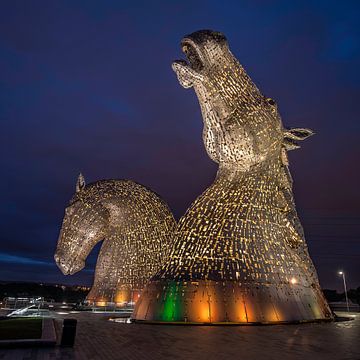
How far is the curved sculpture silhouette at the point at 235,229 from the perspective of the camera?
37.9 feet

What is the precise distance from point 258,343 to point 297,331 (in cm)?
260

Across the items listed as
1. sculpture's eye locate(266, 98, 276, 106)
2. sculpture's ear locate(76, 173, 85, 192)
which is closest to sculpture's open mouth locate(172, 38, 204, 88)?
sculpture's eye locate(266, 98, 276, 106)

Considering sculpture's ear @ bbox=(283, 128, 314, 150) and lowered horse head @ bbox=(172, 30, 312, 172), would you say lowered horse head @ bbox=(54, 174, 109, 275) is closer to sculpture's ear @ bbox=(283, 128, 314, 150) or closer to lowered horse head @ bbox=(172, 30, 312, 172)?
lowered horse head @ bbox=(172, 30, 312, 172)

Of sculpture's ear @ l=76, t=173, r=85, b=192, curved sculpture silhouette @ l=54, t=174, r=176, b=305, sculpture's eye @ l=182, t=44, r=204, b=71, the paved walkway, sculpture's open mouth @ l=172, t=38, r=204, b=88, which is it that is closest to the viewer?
the paved walkway

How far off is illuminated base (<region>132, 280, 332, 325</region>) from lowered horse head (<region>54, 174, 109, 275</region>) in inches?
236

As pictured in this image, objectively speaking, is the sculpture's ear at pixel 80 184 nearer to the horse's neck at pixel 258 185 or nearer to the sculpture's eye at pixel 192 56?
the horse's neck at pixel 258 185

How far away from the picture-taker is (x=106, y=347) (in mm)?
7477

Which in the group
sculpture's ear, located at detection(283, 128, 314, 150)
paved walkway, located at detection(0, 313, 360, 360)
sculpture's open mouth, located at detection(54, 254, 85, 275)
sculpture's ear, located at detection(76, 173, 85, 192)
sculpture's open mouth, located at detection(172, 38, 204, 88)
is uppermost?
sculpture's open mouth, located at detection(172, 38, 204, 88)

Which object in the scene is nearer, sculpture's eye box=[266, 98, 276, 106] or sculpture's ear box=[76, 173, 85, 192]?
sculpture's eye box=[266, 98, 276, 106]

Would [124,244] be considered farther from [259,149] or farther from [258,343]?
[258,343]

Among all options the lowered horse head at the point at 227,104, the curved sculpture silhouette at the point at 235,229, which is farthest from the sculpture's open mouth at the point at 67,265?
the lowered horse head at the point at 227,104

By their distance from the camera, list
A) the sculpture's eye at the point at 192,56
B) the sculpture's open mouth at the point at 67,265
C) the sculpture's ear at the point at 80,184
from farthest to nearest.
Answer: the sculpture's ear at the point at 80,184 → the sculpture's open mouth at the point at 67,265 → the sculpture's eye at the point at 192,56

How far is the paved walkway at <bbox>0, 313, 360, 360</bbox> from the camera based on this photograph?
6561 millimetres

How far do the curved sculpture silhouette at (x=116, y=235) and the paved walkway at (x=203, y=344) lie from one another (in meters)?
7.13
